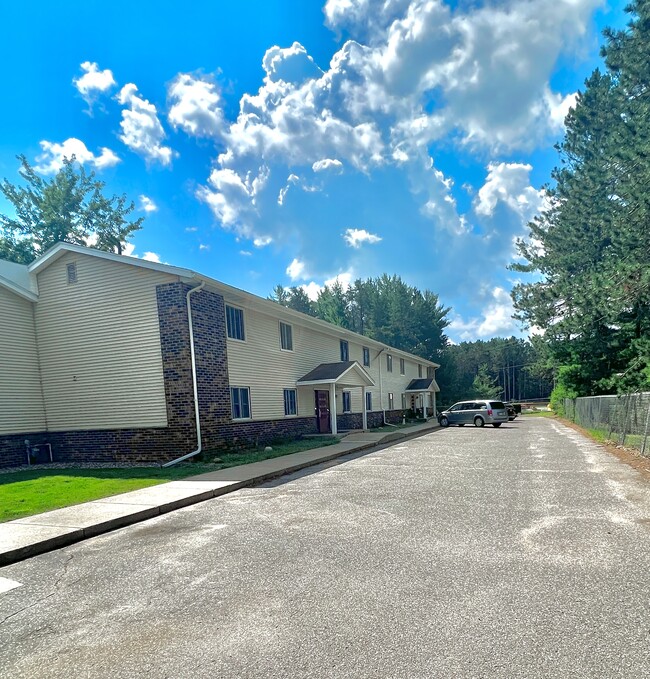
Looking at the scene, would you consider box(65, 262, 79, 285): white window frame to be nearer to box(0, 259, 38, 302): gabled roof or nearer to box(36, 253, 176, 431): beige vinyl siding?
box(36, 253, 176, 431): beige vinyl siding

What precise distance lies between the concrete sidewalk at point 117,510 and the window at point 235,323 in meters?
5.33

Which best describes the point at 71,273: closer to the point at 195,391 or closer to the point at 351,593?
the point at 195,391

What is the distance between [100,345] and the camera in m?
14.2

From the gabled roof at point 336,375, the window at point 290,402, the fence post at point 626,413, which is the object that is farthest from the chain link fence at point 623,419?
the window at point 290,402

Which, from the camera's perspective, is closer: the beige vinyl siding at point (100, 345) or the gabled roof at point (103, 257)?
the gabled roof at point (103, 257)

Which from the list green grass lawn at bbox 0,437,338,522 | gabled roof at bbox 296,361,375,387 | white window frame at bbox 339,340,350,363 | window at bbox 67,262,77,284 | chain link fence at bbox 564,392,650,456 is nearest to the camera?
green grass lawn at bbox 0,437,338,522

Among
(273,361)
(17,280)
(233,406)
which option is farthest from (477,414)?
(17,280)

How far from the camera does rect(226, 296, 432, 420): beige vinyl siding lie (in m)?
15.7

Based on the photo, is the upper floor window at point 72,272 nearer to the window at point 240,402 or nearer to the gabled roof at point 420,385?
the window at point 240,402

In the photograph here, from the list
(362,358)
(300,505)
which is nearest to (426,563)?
(300,505)

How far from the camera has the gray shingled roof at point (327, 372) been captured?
1927 centimetres

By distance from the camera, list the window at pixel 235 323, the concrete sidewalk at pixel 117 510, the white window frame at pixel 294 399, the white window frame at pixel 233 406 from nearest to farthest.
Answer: the concrete sidewalk at pixel 117 510
the white window frame at pixel 233 406
the window at pixel 235 323
the white window frame at pixel 294 399

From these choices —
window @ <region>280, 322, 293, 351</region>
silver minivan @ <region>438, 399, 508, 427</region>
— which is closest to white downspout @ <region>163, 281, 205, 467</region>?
window @ <region>280, 322, 293, 351</region>

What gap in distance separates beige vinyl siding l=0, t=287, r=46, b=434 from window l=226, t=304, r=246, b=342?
683cm
